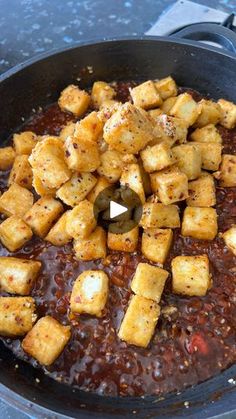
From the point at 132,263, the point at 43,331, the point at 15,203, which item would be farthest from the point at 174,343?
the point at 15,203

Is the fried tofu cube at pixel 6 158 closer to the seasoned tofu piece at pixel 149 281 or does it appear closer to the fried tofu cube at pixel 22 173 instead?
the fried tofu cube at pixel 22 173

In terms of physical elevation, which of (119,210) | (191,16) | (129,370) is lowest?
(129,370)

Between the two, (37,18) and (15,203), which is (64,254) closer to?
(15,203)

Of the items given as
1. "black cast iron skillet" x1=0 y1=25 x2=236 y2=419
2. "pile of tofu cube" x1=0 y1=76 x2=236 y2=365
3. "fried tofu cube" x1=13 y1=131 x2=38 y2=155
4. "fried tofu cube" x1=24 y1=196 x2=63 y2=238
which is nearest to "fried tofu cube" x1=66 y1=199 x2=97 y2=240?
"pile of tofu cube" x1=0 y1=76 x2=236 y2=365

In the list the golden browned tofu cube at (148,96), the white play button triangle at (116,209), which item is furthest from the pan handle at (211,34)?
the white play button triangle at (116,209)

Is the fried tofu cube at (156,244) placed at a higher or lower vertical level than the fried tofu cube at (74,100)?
lower

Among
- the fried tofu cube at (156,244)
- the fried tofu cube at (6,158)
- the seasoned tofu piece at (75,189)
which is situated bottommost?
the fried tofu cube at (6,158)
